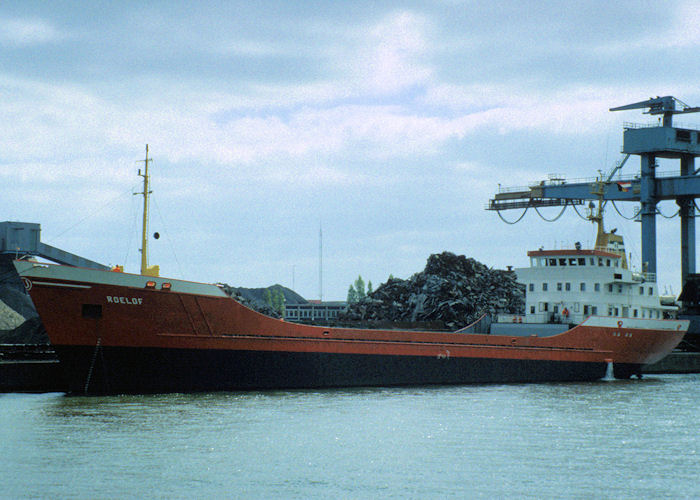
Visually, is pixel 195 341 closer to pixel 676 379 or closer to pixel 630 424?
pixel 630 424

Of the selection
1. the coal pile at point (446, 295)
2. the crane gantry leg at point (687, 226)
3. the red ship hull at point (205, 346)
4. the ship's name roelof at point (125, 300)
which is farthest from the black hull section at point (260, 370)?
the crane gantry leg at point (687, 226)

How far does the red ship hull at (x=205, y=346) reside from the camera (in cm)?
2534

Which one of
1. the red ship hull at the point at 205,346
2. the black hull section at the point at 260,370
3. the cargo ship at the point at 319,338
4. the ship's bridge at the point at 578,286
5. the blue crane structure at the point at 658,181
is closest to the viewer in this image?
the red ship hull at the point at 205,346

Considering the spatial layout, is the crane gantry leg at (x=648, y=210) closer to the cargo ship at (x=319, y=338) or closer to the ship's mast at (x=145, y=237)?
the cargo ship at (x=319, y=338)

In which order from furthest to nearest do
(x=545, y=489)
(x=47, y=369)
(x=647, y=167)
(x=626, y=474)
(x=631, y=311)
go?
(x=647, y=167), (x=631, y=311), (x=47, y=369), (x=626, y=474), (x=545, y=489)

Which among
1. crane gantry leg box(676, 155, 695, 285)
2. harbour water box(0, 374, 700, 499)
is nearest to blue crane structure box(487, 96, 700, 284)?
crane gantry leg box(676, 155, 695, 285)

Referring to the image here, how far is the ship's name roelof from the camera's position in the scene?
25562mm

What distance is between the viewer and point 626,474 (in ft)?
54.0

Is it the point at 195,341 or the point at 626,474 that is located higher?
the point at 195,341

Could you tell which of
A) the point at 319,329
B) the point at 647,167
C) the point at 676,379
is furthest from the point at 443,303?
the point at 319,329

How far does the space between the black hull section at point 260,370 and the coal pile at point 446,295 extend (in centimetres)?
1932

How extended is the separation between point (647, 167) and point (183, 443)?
4274cm

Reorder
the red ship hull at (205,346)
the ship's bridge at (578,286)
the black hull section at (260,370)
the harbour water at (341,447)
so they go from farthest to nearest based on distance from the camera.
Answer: the ship's bridge at (578,286)
the black hull section at (260,370)
the red ship hull at (205,346)
the harbour water at (341,447)

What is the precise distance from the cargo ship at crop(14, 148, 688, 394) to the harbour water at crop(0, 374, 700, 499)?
120cm
